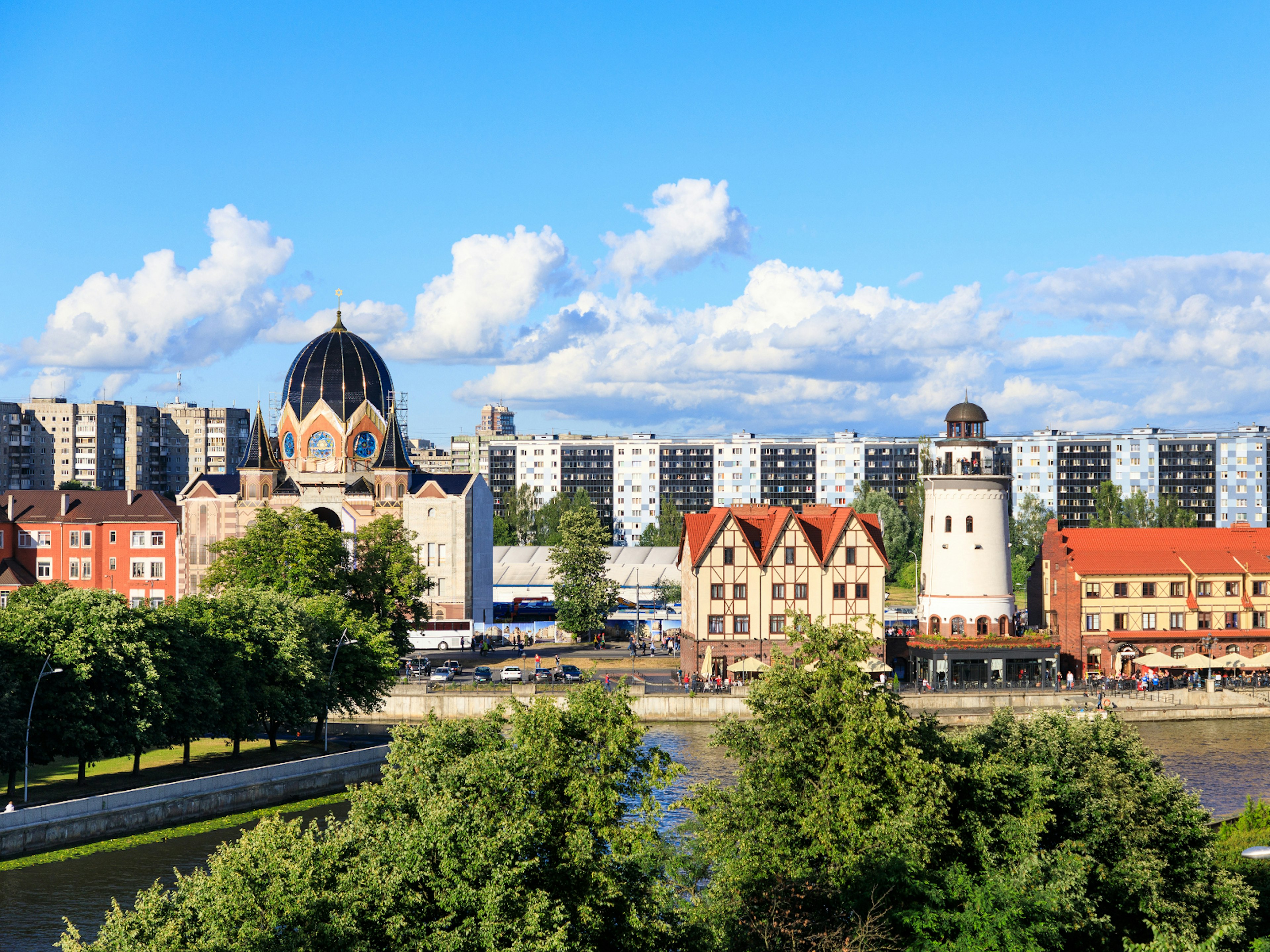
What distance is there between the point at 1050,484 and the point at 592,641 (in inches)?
3961

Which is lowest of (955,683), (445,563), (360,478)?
(955,683)

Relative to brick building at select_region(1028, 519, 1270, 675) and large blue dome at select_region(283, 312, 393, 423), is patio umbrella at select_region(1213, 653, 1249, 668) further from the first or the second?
large blue dome at select_region(283, 312, 393, 423)

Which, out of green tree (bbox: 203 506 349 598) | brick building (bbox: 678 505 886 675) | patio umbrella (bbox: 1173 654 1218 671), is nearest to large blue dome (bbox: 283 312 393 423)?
green tree (bbox: 203 506 349 598)

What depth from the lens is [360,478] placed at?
104 m

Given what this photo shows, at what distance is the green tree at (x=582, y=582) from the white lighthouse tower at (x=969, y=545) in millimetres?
26096

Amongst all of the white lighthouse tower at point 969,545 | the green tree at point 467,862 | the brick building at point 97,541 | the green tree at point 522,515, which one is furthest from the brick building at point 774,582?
the green tree at point 522,515

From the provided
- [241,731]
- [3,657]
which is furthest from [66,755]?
[241,731]

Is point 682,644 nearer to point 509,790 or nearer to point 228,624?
point 228,624

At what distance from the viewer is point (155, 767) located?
192ft

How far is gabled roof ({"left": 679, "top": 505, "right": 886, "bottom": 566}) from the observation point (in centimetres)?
8294

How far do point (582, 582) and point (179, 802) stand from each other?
169 feet

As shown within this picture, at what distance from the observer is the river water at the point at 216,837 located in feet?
131

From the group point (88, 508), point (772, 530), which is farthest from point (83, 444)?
point (772, 530)

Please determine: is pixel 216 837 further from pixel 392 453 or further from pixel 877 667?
pixel 392 453
